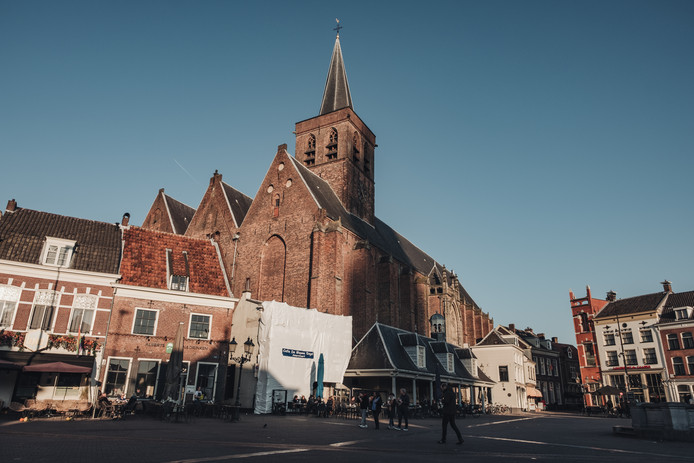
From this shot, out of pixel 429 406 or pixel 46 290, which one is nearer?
pixel 46 290

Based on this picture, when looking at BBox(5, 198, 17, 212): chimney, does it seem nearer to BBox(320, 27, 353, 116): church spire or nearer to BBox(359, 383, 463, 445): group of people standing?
BBox(359, 383, 463, 445): group of people standing

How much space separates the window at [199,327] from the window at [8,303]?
25.6 feet

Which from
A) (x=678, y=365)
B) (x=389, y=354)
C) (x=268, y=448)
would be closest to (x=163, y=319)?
(x=389, y=354)

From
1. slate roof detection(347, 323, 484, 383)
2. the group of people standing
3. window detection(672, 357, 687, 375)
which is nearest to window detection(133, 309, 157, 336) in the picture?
the group of people standing

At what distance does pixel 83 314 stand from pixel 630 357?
161 feet

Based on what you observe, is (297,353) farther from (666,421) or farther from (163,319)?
(666,421)

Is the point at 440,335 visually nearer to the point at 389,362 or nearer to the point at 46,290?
the point at 389,362

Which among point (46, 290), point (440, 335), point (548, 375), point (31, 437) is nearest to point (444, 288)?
point (440, 335)

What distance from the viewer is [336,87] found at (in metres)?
50.1

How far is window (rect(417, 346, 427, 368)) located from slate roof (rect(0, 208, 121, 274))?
19628 mm

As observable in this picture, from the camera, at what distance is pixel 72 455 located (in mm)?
7996

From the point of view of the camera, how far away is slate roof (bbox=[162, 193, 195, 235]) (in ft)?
136

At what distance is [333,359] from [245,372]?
5717 millimetres

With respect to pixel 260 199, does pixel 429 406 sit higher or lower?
lower
